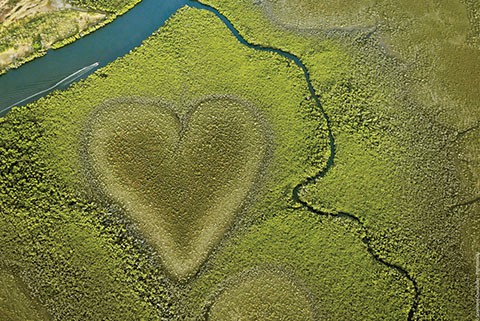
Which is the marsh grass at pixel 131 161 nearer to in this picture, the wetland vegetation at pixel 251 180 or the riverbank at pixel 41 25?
the wetland vegetation at pixel 251 180

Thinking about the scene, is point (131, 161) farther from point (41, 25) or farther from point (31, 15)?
point (31, 15)

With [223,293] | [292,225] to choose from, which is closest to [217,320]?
[223,293]

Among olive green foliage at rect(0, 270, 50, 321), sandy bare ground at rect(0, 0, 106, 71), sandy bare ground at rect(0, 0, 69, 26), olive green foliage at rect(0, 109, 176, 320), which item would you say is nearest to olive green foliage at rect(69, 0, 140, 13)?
sandy bare ground at rect(0, 0, 106, 71)

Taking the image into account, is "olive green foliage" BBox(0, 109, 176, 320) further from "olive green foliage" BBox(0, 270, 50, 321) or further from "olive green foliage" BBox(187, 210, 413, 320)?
"olive green foliage" BBox(187, 210, 413, 320)

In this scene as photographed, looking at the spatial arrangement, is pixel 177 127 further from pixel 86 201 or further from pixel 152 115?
pixel 86 201

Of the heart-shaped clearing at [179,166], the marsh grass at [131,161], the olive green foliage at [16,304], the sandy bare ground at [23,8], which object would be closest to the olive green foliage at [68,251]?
the marsh grass at [131,161]
